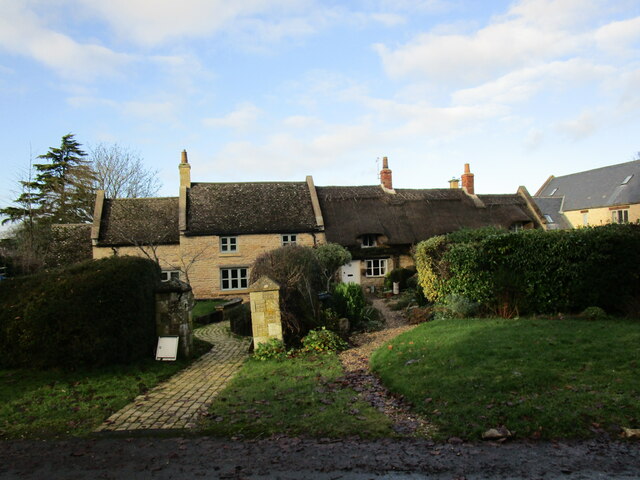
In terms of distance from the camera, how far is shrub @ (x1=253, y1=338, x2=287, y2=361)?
9.20m

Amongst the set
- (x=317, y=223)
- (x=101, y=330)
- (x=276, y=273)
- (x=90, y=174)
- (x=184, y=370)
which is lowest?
(x=184, y=370)

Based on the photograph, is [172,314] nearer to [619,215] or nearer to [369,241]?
[369,241]

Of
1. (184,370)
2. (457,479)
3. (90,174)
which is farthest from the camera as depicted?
(90,174)

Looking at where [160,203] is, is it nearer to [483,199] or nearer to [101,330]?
[101,330]

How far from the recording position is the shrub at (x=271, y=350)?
30.2 feet

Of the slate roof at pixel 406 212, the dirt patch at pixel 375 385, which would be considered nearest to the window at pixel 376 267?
the slate roof at pixel 406 212

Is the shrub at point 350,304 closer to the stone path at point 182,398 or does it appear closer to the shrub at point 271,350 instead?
the shrub at point 271,350

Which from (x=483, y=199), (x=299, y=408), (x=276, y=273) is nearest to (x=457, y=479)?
(x=299, y=408)

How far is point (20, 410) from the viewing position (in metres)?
6.31

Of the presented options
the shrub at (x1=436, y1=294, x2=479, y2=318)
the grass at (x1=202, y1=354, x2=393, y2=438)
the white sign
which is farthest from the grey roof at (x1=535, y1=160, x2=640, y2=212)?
the white sign

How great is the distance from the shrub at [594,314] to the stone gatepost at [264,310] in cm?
784

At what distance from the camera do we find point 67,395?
22.9ft

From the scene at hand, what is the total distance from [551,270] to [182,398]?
985cm

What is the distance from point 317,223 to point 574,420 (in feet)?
66.7
